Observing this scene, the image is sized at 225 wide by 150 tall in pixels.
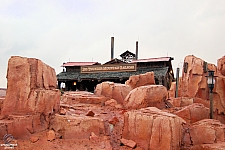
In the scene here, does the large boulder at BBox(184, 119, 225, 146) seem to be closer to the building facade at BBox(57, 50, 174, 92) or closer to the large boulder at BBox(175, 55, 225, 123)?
the large boulder at BBox(175, 55, 225, 123)

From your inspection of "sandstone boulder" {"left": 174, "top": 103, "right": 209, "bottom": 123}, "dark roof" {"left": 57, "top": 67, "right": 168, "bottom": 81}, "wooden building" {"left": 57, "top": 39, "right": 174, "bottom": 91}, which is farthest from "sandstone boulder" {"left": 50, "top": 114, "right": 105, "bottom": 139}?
"dark roof" {"left": 57, "top": 67, "right": 168, "bottom": 81}

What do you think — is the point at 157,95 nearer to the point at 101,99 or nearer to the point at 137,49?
the point at 101,99

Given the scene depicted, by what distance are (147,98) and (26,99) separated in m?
4.16

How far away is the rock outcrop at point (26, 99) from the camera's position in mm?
4656

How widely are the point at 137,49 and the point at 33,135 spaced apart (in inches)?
1057

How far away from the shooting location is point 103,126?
5.47 meters

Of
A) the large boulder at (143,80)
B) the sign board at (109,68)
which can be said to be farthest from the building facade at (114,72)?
the large boulder at (143,80)

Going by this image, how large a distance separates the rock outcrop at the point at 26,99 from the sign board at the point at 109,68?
1690cm

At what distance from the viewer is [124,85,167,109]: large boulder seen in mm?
7461

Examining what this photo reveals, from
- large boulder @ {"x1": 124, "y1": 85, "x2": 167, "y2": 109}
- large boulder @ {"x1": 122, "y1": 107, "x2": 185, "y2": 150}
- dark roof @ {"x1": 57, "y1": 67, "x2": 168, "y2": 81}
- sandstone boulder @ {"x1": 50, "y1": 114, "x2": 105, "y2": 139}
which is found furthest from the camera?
dark roof @ {"x1": 57, "y1": 67, "x2": 168, "y2": 81}

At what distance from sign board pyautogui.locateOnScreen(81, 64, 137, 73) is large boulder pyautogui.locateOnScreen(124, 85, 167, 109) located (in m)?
13.5

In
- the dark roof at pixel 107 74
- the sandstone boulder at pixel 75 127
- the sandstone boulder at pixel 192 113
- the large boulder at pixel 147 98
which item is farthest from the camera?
the dark roof at pixel 107 74

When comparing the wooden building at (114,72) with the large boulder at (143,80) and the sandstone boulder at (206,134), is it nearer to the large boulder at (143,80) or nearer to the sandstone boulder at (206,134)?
the large boulder at (143,80)

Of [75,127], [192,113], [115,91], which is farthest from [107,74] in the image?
[75,127]
